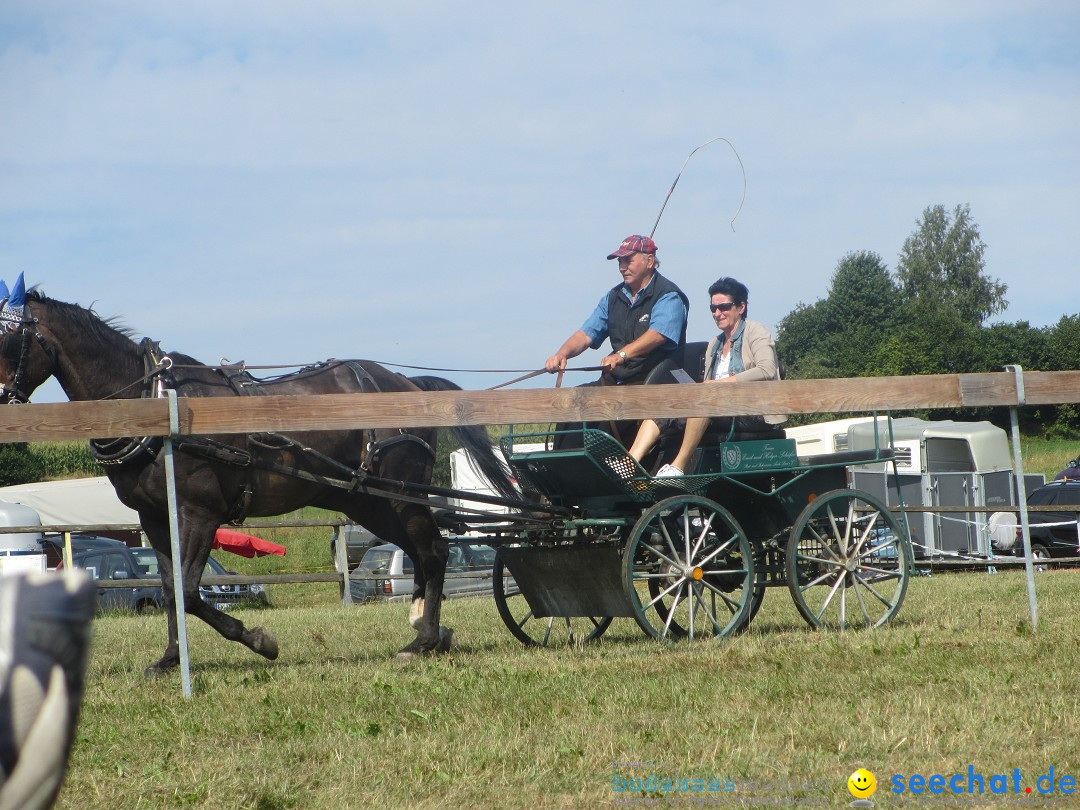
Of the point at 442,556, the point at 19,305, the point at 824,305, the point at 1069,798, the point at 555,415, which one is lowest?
the point at 1069,798

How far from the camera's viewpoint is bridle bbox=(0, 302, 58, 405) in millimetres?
6801

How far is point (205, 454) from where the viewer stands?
7.16 meters

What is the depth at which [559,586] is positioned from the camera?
784cm

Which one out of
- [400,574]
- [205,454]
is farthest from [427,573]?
[400,574]

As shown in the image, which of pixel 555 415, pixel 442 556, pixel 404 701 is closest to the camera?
pixel 404 701

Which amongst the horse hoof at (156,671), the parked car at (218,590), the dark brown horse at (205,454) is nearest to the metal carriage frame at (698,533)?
the dark brown horse at (205,454)

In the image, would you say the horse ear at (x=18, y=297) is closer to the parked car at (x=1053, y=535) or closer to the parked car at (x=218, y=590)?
the parked car at (x=218, y=590)

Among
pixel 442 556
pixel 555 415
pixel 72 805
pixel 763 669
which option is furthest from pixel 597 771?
pixel 442 556

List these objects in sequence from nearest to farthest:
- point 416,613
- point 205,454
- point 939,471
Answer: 1. point 205,454
2. point 416,613
3. point 939,471

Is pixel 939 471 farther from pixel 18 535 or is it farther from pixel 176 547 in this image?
pixel 176 547

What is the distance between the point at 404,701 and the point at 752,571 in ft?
9.67

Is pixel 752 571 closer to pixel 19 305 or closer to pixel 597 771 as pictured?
pixel 597 771

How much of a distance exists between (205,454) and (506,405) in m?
2.05

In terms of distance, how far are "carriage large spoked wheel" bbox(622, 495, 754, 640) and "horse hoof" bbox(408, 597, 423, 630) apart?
59.7 inches
